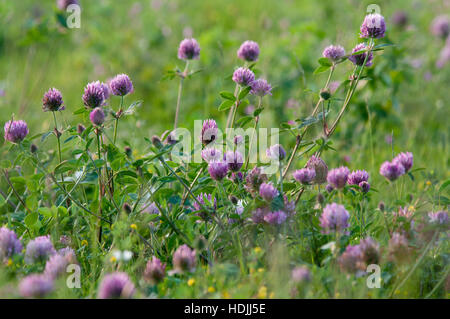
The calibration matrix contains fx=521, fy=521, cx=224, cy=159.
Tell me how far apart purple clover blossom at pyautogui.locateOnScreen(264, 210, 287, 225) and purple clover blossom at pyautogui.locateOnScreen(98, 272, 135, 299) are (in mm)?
483

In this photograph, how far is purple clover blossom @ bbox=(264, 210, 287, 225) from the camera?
5.35ft

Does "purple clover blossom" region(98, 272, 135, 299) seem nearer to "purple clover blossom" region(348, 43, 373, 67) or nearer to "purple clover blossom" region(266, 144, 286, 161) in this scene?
"purple clover blossom" region(266, 144, 286, 161)

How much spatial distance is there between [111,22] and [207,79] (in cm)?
194

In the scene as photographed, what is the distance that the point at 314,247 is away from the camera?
1.68 metres

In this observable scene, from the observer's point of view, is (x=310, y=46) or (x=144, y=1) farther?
(x=144, y=1)

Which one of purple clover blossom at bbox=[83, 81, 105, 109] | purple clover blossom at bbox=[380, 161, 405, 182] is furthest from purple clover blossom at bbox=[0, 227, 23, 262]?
purple clover blossom at bbox=[380, 161, 405, 182]

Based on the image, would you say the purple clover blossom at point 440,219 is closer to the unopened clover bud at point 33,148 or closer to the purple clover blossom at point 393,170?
the purple clover blossom at point 393,170

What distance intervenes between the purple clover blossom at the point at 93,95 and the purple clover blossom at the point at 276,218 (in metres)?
0.68

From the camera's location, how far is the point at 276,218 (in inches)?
64.2

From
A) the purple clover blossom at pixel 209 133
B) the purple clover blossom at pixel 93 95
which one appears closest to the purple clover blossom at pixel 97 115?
the purple clover blossom at pixel 93 95

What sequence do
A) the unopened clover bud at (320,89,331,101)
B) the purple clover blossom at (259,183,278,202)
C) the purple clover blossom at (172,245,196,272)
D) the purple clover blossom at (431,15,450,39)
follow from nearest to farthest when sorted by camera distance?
the purple clover blossom at (172,245,196,272) < the purple clover blossom at (259,183,278,202) < the unopened clover bud at (320,89,331,101) < the purple clover blossom at (431,15,450,39)

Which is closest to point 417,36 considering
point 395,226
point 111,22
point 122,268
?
point 111,22

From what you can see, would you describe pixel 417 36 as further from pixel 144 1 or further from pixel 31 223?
pixel 31 223
